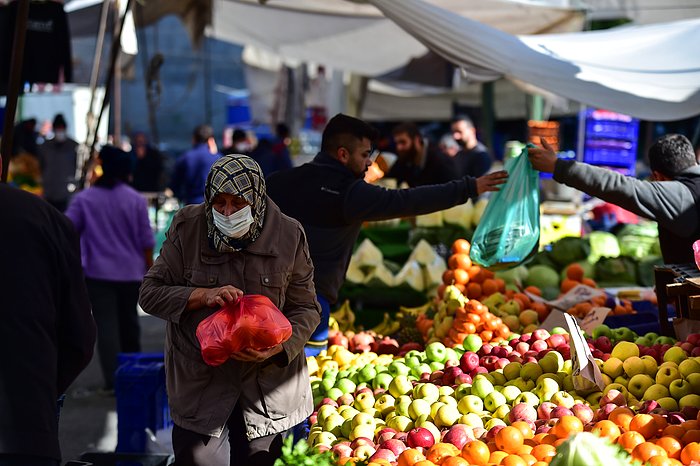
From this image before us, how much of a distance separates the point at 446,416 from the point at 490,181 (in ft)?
4.27

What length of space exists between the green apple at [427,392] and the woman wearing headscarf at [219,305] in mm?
817

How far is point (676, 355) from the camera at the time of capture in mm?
4043

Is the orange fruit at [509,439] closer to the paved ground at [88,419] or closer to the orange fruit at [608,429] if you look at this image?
the orange fruit at [608,429]

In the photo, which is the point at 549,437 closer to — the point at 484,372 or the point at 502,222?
the point at 484,372

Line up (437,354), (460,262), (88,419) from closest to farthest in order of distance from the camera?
1. (437,354)
2. (460,262)
3. (88,419)

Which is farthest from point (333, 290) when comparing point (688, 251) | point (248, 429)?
point (688, 251)

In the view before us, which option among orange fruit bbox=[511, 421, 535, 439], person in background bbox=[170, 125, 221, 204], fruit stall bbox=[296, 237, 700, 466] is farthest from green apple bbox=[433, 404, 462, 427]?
person in background bbox=[170, 125, 221, 204]

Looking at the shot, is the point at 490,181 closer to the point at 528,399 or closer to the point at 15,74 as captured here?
the point at 528,399

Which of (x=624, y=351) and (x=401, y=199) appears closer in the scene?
(x=624, y=351)

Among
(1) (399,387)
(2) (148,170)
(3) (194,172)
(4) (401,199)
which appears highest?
(4) (401,199)

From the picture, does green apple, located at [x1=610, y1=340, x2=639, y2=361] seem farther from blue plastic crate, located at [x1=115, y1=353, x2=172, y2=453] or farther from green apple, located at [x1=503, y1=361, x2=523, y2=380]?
blue plastic crate, located at [x1=115, y1=353, x2=172, y2=453]

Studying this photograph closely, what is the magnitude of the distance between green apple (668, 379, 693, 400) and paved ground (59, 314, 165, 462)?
10.1ft

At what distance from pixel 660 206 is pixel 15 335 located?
3.00 m

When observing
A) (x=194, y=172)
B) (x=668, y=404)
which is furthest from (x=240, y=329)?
(x=194, y=172)
